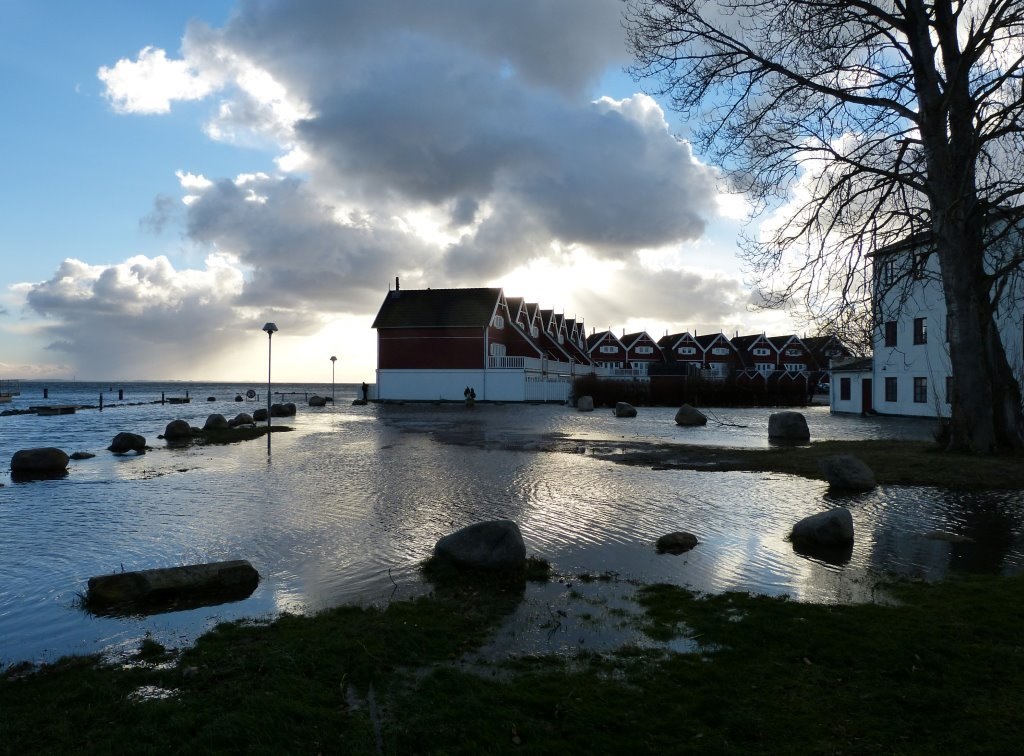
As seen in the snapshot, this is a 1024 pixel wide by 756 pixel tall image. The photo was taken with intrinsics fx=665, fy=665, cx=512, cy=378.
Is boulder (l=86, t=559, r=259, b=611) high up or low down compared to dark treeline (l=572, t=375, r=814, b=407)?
down

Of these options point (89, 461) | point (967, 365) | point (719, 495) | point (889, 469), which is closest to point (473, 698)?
point (719, 495)

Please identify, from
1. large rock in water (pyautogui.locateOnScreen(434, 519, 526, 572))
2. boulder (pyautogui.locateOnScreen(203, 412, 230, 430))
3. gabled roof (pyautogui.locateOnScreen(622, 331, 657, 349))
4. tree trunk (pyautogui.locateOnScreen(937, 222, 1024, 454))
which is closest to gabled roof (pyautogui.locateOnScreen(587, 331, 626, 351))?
gabled roof (pyautogui.locateOnScreen(622, 331, 657, 349))

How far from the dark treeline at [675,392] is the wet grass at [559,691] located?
53.7 meters

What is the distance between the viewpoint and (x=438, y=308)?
62.1 meters

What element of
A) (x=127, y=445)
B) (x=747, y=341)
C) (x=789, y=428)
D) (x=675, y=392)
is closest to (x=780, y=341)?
(x=747, y=341)

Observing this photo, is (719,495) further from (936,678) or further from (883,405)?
(883,405)

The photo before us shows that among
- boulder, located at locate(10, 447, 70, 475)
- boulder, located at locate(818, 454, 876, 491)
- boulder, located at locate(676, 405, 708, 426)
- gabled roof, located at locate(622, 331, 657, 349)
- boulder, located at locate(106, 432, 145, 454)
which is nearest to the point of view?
boulder, located at locate(818, 454, 876, 491)

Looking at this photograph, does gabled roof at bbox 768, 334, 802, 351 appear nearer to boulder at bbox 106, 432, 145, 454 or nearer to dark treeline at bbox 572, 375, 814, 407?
dark treeline at bbox 572, 375, 814, 407

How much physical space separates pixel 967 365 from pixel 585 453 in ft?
35.1

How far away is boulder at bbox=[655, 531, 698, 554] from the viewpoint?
30.3ft

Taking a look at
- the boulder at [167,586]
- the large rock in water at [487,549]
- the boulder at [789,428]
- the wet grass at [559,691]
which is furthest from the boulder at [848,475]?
the boulder at [167,586]

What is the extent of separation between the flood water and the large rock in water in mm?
555

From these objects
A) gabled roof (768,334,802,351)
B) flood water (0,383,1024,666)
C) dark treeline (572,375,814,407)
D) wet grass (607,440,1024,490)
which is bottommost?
flood water (0,383,1024,666)

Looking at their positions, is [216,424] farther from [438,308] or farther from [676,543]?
[438,308]
